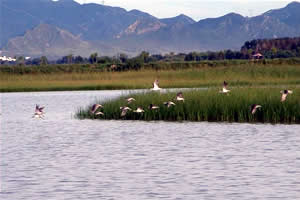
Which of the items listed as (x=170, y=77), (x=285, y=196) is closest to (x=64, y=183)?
(x=285, y=196)

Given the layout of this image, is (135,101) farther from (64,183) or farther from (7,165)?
(64,183)

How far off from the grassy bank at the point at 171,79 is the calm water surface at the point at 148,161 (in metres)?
18.9

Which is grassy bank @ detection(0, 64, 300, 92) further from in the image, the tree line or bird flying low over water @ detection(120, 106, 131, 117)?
the tree line

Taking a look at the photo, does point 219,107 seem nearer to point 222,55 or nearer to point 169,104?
point 169,104

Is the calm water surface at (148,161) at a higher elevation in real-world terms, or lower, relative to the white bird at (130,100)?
lower

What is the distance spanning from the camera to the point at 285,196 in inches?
540

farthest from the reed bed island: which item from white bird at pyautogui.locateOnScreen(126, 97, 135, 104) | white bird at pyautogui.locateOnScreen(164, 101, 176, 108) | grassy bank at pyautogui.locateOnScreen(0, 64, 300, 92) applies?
white bird at pyautogui.locateOnScreen(164, 101, 176, 108)

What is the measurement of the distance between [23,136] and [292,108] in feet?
26.6

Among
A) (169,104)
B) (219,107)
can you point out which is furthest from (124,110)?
(219,107)

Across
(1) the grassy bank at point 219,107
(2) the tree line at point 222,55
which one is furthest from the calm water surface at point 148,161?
(2) the tree line at point 222,55

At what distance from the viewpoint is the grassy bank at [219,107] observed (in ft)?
82.4

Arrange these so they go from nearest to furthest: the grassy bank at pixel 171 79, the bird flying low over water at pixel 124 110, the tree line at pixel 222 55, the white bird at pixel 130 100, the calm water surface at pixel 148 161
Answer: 1. the calm water surface at pixel 148 161
2. the bird flying low over water at pixel 124 110
3. the white bird at pixel 130 100
4. the grassy bank at pixel 171 79
5. the tree line at pixel 222 55

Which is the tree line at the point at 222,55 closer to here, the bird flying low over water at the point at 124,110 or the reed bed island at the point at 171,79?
the reed bed island at the point at 171,79

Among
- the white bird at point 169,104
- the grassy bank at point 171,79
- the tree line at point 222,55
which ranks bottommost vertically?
the white bird at point 169,104
